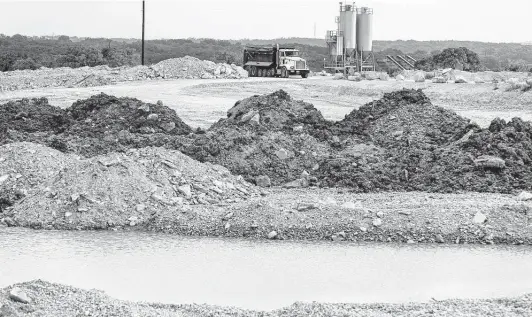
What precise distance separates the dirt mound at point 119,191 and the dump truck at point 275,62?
119ft

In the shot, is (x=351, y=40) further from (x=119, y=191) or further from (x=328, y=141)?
(x=119, y=191)

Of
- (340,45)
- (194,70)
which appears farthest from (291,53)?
(194,70)

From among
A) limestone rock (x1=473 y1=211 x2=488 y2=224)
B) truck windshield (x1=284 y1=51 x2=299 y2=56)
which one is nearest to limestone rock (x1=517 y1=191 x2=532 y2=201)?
limestone rock (x1=473 y1=211 x2=488 y2=224)

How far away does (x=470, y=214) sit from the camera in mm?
14039

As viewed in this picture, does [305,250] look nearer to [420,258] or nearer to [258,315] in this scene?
[420,258]

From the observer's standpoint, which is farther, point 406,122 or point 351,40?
point 351,40

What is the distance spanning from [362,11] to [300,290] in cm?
4607

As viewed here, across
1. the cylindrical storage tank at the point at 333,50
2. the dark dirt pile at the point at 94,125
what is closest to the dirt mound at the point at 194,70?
the cylindrical storage tank at the point at 333,50

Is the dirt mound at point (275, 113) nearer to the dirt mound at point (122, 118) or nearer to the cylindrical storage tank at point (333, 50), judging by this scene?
the dirt mound at point (122, 118)

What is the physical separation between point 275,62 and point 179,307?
43678 mm

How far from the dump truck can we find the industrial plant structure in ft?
10.6

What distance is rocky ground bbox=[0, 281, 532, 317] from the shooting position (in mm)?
8672

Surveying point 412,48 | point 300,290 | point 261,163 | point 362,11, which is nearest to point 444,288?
point 300,290

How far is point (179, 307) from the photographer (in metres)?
9.51
